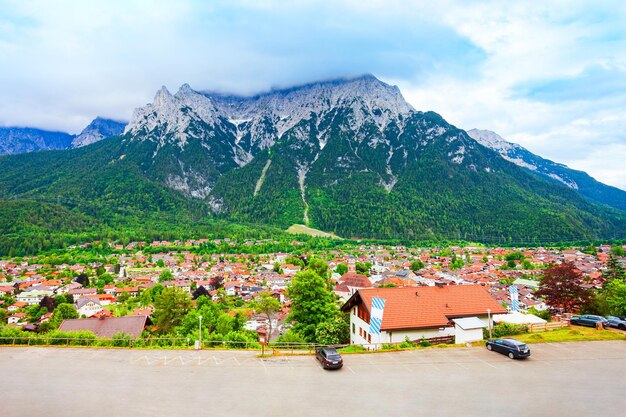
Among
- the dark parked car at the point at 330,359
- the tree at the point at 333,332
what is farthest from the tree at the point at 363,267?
the dark parked car at the point at 330,359

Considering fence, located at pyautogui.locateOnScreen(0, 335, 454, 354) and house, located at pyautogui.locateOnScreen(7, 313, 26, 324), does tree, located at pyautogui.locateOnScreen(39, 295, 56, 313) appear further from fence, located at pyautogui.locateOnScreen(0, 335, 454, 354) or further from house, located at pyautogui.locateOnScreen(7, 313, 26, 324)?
fence, located at pyautogui.locateOnScreen(0, 335, 454, 354)

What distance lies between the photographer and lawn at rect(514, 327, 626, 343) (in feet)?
75.0

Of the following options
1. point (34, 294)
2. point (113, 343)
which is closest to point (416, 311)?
point (113, 343)

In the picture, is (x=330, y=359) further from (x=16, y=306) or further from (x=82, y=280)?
(x=82, y=280)

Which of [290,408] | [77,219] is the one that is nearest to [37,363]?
[290,408]

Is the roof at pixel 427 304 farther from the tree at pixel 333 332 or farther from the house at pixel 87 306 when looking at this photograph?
the house at pixel 87 306

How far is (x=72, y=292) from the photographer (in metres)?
83.2

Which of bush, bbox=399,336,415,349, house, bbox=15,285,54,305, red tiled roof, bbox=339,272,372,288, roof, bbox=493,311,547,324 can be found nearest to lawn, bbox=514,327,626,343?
roof, bbox=493,311,547,324

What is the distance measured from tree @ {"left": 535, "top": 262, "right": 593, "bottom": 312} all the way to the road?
11.1 m

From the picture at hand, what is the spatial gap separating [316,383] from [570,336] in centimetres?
1732

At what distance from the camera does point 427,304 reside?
26.1m

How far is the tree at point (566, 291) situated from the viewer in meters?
32.0

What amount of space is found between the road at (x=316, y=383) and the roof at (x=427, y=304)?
9.84 feet

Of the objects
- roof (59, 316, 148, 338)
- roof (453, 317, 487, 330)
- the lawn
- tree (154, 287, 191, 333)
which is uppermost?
roof (453, 317, 487, 330)
